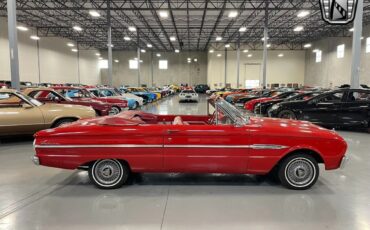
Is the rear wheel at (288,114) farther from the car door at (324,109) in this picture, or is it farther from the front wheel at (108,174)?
the front wheel at (108,174)

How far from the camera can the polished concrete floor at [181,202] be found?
3268 mm

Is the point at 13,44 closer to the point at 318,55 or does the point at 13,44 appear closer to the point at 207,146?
the point at 207,146

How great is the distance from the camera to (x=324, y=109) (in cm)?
956

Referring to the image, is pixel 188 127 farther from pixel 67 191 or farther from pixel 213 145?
pixel 67 191

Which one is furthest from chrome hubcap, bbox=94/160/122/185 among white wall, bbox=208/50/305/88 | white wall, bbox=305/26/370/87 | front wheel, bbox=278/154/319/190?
white wall, bbox=208/50/305/88

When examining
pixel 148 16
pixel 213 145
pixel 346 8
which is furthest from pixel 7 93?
pixel 148 16

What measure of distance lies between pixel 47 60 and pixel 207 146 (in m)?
32.7

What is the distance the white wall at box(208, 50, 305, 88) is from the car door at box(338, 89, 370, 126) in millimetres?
31615

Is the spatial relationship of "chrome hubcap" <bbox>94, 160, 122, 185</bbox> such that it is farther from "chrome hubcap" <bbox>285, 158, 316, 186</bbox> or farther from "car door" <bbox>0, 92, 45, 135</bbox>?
"car door" <bbox>0, 92, 45, 135</bbox>

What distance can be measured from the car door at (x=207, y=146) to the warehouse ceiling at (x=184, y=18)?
15.5m

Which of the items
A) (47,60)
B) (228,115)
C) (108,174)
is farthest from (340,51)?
(108,174)

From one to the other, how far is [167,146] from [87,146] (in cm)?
117

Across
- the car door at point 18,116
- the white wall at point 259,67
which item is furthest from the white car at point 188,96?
the white wall at point 259,67

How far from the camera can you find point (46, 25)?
29.6 m
